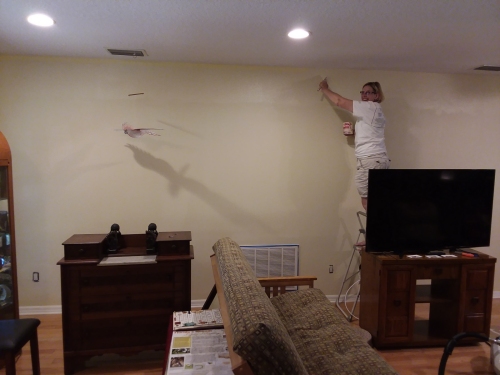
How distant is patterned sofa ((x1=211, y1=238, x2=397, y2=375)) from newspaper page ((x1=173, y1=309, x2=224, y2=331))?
1.22ft

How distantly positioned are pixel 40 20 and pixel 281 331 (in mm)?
2384

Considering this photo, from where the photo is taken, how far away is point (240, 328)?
1248mm

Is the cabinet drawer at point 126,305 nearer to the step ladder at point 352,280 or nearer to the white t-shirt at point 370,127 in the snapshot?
the step ladder at point 352,280

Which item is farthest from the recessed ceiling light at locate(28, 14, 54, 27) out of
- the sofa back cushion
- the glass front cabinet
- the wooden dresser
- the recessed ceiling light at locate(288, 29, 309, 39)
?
the sofa back cushion

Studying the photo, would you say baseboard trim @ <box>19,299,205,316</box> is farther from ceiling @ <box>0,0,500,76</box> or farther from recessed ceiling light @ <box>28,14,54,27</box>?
recessed ceiling light @ <box>28,14,54,27</box>

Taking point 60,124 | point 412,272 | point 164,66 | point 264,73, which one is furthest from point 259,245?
point 60,124

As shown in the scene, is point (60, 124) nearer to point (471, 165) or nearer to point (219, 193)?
point (219, 193)

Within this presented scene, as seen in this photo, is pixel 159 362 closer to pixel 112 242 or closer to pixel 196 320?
pixel 196 320

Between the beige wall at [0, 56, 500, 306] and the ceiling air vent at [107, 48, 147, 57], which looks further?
the beige wall at [0, 56, 500, 306]

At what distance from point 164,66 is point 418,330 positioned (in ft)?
10.8

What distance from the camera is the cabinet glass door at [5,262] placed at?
2.61 metres

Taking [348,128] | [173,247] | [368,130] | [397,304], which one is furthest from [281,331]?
[348,128]

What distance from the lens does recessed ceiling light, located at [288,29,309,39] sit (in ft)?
7.95

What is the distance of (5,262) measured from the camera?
2.64 m
